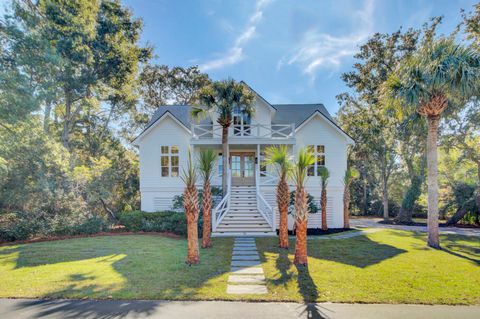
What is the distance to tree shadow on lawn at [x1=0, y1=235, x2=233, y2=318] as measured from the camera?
5.04 meters

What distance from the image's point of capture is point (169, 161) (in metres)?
17.5

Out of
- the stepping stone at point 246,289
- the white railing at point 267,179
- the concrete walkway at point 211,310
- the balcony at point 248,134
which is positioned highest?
the balcony at point 248,134

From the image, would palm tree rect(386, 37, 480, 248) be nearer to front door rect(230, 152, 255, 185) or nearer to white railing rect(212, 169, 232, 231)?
white railing rect(212, 169, 232, 231)

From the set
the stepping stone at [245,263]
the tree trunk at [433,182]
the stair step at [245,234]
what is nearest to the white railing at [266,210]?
the stair step at [245,234]

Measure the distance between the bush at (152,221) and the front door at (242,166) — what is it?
605cm

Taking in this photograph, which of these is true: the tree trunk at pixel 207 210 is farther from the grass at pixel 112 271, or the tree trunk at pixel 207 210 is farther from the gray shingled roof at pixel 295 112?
the gray shingled roof at pixel 295 112

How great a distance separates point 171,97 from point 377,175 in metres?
26.2

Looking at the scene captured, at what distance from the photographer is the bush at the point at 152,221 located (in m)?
13.8

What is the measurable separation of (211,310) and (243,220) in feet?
29.4

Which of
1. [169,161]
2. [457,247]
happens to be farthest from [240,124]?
[457,247]

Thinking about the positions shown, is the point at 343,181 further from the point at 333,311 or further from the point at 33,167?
the point at 33,167

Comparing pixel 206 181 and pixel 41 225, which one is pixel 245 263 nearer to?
pixel 206 181

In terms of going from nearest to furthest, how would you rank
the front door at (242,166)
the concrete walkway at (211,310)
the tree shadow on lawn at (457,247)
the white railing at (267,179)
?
the concrete walkway at (211,310), the tree shadow on lawn at (457,247), the white railing at (267,179), the front door at (242,166)

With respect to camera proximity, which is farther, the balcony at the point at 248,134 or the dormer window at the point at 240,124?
the dormer window at the point at 240,124
